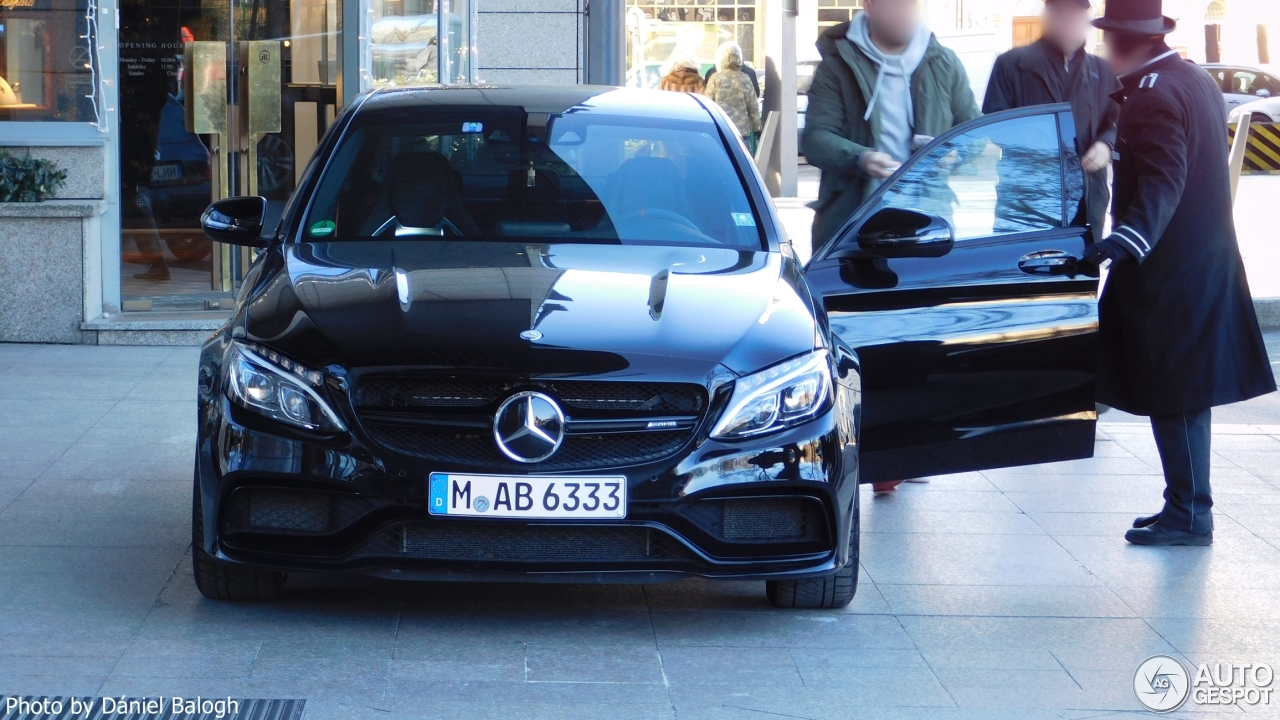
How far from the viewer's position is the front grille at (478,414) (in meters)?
3.98

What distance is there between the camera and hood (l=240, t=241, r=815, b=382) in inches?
159

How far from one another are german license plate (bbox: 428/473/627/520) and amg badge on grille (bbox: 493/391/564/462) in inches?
2.4

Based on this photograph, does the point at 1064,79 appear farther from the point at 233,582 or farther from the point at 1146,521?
the point at 233,582

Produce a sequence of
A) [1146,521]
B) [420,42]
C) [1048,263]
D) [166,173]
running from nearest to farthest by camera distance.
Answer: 1. [1048,263]
2. [1146,521]
3. [166,173]
4. [420,42]

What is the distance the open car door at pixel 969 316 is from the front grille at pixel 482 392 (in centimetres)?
135

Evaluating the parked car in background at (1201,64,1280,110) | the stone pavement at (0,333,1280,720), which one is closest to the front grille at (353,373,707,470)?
the stone pavement at (0,333,1280,720)

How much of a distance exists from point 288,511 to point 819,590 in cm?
147

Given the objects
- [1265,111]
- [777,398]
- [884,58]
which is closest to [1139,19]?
[884,58]

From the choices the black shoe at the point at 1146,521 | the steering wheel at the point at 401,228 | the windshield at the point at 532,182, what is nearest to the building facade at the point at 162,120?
the windshield at the point at 532,182

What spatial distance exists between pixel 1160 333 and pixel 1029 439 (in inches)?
22.3

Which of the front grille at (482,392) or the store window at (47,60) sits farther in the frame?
the store window at (47,60)

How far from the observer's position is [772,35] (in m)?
20.2

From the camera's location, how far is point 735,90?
16953 mm

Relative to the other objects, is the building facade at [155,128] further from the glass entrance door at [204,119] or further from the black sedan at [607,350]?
the black sedan at [607,350]
